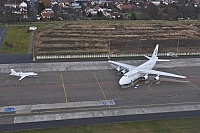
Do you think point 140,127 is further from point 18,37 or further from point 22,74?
point 18,37

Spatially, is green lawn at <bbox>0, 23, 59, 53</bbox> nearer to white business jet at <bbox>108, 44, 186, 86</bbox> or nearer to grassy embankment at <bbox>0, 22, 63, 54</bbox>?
grassy embankment at <bbox>0, 22, 63, 54</bbox>

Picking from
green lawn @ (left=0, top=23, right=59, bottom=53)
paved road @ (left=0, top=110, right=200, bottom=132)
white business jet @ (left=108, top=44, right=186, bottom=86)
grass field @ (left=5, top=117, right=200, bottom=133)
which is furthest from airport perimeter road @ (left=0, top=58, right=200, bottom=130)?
green lawn @ (left=0, top=23, right=59, bottom=53)

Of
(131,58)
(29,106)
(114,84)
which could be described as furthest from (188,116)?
(131,58)

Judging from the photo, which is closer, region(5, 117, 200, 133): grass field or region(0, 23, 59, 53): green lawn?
region(5, 117, 200, 133): grass field

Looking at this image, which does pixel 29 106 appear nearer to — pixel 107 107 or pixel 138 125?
pixel 107 107

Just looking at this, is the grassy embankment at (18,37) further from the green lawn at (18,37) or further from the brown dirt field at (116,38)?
the brown dirt field at (116,38)

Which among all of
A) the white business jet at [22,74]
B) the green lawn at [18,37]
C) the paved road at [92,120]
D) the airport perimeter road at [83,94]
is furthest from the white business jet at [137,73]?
the green lawn at [18,37]
